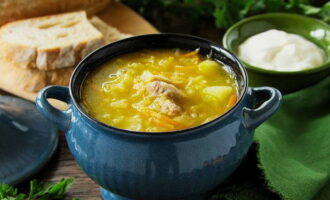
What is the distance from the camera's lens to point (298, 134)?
279 cm

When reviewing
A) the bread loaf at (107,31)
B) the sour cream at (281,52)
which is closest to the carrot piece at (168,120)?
the sour cream at (281,52)

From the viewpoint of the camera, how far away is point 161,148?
2006 mm

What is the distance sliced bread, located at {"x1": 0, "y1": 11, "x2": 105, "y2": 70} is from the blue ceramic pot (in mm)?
962

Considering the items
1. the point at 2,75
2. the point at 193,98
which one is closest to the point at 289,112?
the point at 193,98

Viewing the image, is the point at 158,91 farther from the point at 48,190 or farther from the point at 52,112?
the point at 48,190

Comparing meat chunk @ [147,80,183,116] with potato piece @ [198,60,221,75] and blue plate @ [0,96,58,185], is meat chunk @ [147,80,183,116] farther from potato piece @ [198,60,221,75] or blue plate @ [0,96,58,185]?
blue plate @ [0,96,58,185]

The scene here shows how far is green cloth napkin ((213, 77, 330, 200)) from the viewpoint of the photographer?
2402mm

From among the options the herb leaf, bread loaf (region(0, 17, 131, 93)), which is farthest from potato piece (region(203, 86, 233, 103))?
bread loaf (region(0, 17, 131, 93))

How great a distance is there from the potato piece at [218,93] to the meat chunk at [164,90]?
121 millimetres

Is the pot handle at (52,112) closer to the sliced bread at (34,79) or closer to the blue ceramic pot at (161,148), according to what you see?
the blue ceramic pot at (161,148)

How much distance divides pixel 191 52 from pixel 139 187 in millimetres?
765

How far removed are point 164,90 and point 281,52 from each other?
1190 millimetres

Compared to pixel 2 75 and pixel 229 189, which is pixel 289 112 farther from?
pixel 2 75

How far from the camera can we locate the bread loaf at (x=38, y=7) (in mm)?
3684
